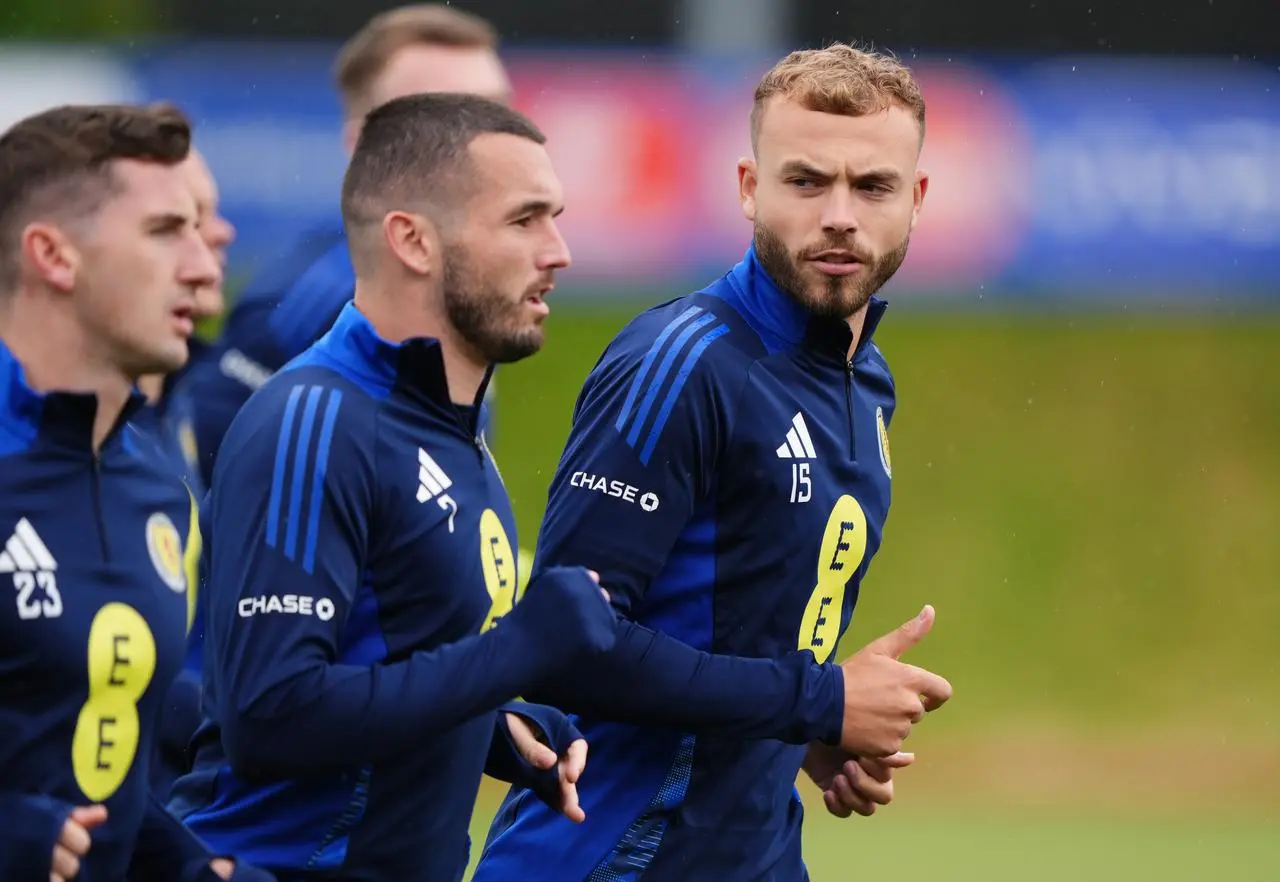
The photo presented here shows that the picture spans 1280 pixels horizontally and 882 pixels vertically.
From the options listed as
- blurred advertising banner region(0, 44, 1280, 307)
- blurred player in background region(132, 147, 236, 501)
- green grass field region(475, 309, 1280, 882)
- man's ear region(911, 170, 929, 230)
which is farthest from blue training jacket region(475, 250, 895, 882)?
blurred advertising banner region(0, 44, 1280, 307)

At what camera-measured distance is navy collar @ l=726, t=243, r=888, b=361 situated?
467 cm

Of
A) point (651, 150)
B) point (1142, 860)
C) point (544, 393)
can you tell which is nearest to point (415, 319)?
point (1142, 860)

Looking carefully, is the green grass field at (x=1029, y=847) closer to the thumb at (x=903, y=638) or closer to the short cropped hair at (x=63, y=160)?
the thumb at (x=903, y=638)

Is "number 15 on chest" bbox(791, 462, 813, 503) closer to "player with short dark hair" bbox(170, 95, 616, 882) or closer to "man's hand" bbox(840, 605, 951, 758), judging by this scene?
"man's hand" bbox(840, 605, 951, 758)

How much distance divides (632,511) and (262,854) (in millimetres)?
937

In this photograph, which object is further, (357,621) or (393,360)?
Answer: (393,360)

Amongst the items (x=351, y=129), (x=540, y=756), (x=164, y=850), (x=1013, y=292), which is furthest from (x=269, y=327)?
(x=1013, y=292)

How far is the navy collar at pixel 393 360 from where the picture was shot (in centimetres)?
412

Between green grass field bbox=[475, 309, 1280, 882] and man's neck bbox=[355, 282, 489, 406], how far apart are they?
7872mm

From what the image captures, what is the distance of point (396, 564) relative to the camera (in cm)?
398

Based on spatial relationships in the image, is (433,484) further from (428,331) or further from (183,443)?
(183,443)

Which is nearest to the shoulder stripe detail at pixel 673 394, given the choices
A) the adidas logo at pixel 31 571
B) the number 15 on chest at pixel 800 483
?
the number 15 on chest at pixel 800 483

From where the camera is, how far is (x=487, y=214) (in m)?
4.27

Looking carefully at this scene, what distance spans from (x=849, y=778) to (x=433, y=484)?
1.31 meters
